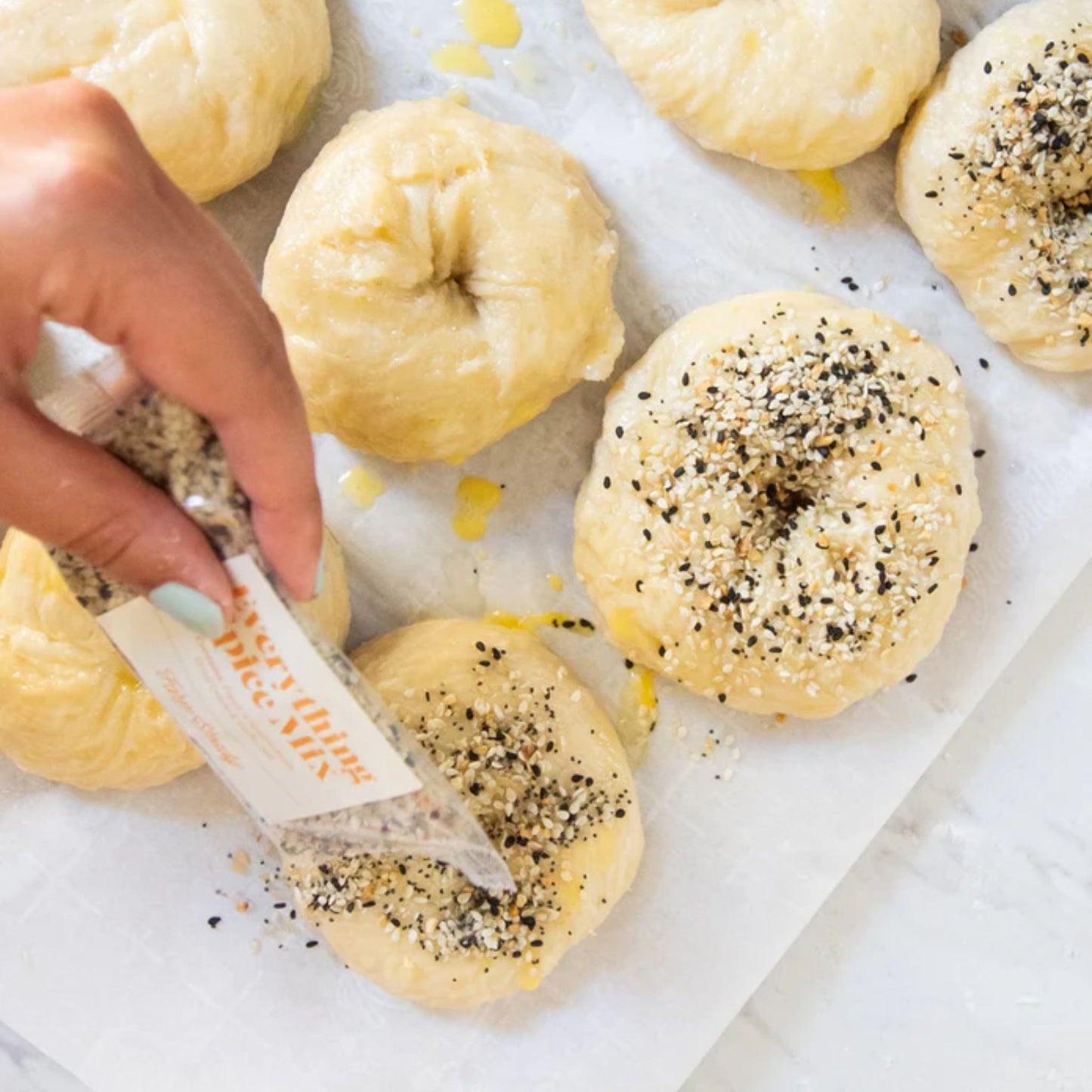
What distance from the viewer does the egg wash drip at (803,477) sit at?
1774 millimetres

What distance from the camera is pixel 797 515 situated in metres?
1.84

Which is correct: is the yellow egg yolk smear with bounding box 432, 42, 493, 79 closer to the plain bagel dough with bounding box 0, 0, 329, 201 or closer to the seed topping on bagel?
the plain bagel dough with bounding box 0, 0, 329, 201

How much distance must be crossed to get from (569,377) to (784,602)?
0.50 meters

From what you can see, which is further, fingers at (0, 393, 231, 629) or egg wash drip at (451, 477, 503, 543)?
egg wash drip at (451, 477, 503, 543)

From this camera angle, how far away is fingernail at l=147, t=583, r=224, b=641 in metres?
1.09

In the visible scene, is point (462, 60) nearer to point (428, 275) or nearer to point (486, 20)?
point (486, 20)

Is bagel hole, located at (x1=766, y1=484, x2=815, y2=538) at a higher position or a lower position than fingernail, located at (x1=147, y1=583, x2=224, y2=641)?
lower

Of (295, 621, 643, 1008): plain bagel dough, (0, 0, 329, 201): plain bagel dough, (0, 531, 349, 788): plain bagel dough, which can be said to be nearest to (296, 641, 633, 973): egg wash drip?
(295, 621, 643, 1008): plain bagel dough

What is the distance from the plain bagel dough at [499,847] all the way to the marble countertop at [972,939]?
46 cm

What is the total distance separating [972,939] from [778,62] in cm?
151

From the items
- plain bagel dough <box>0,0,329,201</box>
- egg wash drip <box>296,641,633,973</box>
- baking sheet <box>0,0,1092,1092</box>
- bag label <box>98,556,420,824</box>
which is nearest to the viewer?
bag label <box>98,556,420,824</box>

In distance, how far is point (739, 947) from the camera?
6.20 ft

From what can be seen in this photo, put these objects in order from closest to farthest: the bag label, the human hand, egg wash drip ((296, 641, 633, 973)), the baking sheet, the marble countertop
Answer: the human hand, the bag label, egg wash drip ((296, 641, 633, 973)), the baking sheet, the marble countertop

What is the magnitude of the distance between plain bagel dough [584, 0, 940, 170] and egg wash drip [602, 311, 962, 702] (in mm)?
312
